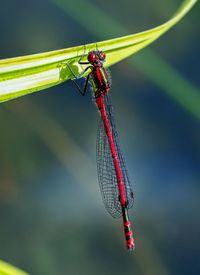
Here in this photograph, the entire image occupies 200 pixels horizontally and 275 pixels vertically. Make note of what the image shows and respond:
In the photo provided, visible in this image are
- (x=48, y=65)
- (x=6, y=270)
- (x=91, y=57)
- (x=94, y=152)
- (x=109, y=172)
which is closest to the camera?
(x=6, y=270)

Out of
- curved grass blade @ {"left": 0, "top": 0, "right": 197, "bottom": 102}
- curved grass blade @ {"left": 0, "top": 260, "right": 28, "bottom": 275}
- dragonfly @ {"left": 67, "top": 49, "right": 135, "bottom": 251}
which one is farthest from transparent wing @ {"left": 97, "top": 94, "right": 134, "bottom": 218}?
curved grass blade @ {"left": 0, "top": 260, "right": 28, "bottom": 275}

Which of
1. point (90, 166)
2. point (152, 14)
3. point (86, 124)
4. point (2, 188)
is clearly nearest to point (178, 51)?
point (152, 14)

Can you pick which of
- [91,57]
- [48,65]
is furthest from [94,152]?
[48,65]

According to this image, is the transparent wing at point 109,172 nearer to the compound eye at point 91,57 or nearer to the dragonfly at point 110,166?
the dragonfly at point 110,166

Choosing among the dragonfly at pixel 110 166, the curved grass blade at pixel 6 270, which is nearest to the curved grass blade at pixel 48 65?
the curved grass blade at pixel 6 270

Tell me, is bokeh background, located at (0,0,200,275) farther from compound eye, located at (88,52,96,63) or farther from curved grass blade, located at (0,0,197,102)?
curved grass blade, located at (0,0,197,102)

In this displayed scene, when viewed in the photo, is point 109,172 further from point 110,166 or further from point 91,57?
point 91,57
